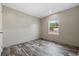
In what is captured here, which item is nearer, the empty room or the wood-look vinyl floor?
the wood-look vinyl floor

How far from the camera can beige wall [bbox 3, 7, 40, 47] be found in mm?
4281

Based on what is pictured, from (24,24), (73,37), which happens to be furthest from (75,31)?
(24,24)

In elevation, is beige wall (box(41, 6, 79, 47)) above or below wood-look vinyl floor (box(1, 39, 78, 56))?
above

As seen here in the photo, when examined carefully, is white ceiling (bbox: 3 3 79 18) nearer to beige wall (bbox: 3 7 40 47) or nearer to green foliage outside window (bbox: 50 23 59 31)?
beige wall (bbox: 3 7 40 47)

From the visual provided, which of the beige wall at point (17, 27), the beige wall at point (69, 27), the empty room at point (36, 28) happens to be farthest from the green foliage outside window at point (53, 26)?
the beige wall at point (17, 27)

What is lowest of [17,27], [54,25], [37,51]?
[37,51]

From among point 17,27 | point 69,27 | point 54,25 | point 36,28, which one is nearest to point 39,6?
point 17,27

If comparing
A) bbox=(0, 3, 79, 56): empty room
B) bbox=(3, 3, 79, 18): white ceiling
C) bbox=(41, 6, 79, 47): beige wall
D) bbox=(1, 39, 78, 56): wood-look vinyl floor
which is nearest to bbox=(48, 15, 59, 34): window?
bbox=(0, 3, 79, 56): empty room

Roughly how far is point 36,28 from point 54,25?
1.69 m

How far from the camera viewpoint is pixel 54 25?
6.00 m

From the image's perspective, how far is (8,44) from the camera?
434 centimetres

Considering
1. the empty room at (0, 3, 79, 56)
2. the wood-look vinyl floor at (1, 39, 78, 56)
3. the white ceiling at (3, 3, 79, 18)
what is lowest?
the wood-look vinyl floor at (1, 39, 78, 56)

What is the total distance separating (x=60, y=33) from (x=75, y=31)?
1.09 m

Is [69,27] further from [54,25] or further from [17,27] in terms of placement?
[17,27]
